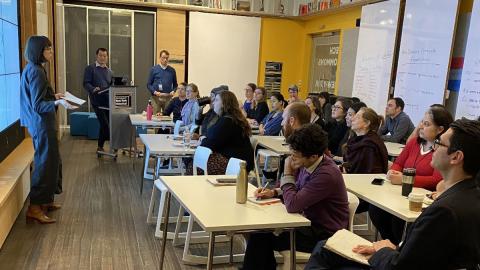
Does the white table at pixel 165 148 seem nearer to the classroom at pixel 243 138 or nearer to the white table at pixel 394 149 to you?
the classroom at pixel 243 138

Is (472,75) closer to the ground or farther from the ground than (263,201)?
farther from the ground

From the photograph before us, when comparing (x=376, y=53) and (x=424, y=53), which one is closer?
(x=424, y=53)

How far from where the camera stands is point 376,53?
6785 millimetres

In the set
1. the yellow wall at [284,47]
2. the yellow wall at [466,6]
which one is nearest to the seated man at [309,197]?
the yellow wall at [466,6]

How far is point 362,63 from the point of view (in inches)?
283

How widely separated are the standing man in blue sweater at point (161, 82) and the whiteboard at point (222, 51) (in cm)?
140

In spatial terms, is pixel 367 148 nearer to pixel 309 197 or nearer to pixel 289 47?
pixel 309 197

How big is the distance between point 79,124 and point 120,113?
2.11 meters

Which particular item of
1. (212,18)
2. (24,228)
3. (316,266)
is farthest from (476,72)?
(212,18)

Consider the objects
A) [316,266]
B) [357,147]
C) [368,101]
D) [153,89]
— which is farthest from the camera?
[153,89]

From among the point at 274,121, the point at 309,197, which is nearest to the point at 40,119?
the point at 309,197

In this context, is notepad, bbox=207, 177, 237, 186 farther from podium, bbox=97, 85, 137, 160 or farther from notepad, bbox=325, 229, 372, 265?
podium, bbox=97, 85, 137, 160

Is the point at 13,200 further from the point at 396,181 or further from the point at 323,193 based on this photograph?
the point at 396,181

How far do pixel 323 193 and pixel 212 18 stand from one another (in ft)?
24.1
